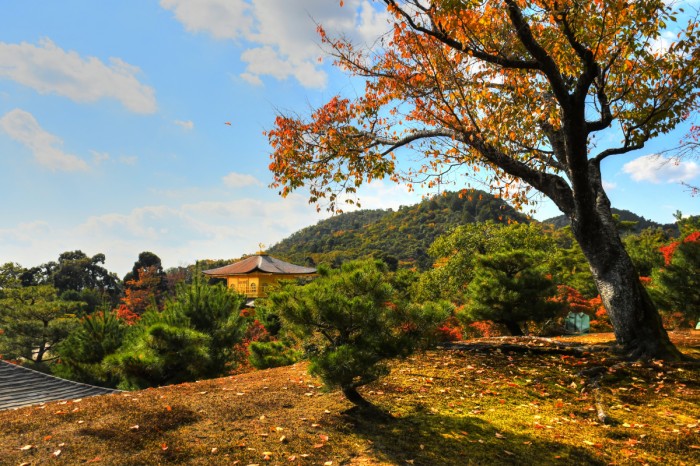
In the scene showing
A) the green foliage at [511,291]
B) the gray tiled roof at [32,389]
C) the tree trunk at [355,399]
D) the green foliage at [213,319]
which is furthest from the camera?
the green foliage at [511,291]

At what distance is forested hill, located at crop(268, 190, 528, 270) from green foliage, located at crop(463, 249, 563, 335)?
3310cm

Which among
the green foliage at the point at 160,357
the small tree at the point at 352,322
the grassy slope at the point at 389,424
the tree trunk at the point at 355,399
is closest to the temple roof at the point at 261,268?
the green foliage at the point at 160,357

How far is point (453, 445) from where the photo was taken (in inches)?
139

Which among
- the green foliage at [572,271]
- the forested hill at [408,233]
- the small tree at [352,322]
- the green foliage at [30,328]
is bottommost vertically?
the green foliage at [30,328]

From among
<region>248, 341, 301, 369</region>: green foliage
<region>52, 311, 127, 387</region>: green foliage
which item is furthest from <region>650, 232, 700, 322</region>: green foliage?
→ <region>52, 311, 127, 387</region>: green foliage

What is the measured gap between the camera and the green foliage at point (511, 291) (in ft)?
31.1

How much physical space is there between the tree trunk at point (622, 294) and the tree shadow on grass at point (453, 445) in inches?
150

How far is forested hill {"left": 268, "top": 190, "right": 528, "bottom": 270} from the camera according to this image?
48.5 metres

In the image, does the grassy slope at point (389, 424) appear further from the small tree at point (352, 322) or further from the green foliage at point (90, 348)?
the green foliage at point (90, 348)

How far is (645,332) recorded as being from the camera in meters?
6.57

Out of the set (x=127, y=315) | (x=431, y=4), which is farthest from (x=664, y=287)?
(x=127, y=315)

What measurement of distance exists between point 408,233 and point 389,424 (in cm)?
5342

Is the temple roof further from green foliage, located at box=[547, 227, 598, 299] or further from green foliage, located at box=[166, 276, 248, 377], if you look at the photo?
green foliage, located at box=[166, 276, 248, 377]

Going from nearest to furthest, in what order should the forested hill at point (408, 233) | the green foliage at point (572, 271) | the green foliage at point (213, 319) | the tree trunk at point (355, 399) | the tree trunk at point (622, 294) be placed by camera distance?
the tree trunk at point (355, 399) → the tree trunk at point (622, 294) → the green foliage at point (213, 319) → the green foliage at point (572, 271) → the forested hill at point (408, 233)
